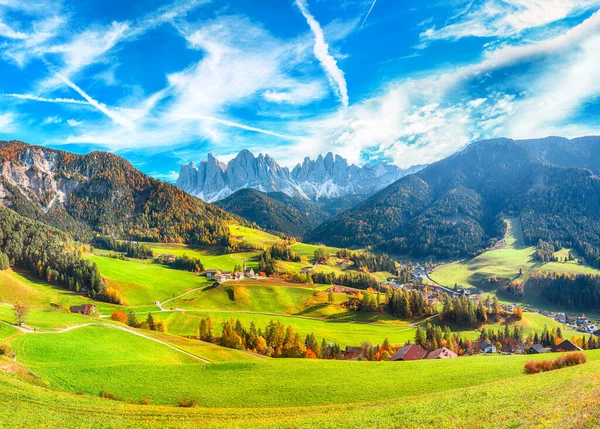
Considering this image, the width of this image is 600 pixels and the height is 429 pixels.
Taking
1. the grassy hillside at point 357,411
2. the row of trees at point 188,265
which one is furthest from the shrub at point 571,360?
the row of trees at point 188,265

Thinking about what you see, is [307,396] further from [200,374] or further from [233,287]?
[233,287]

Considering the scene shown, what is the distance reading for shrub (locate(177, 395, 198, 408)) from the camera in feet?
117

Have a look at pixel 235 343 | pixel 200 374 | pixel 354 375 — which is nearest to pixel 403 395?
pixel 354 375

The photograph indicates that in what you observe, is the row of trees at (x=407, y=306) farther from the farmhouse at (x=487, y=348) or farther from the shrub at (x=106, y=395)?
the shrub at (x=106, y=395)

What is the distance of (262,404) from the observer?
36094mm

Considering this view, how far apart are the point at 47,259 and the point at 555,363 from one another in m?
158

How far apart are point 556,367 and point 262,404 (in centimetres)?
3481

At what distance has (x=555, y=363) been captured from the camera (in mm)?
39781

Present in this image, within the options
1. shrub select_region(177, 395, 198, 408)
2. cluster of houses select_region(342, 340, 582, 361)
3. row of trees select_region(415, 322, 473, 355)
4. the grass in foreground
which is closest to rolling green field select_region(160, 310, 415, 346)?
row of trees select_region(415, 322, 473, 355)

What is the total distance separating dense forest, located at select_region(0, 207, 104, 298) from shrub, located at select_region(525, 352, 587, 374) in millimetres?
130339

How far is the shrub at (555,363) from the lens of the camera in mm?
38969

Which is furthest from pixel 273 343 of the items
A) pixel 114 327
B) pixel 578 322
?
pixel 578 322

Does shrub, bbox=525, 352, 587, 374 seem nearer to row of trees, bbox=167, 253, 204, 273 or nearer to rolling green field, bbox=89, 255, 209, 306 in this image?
rolling green field, bbox=89, 255, 209, 306

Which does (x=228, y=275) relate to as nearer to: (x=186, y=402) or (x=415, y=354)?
(x=415, y=354)
